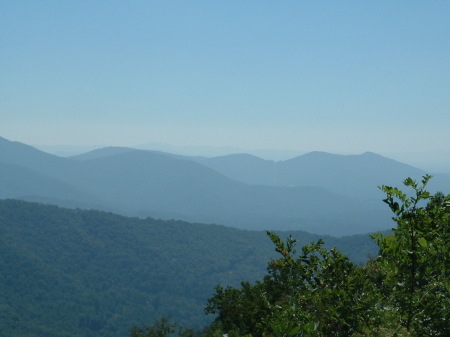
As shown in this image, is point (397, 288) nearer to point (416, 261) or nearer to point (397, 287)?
point (397, 287)

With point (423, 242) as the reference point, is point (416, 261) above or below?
below

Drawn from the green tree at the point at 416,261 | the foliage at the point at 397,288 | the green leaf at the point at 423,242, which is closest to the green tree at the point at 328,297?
the foliage at the point at 397,288

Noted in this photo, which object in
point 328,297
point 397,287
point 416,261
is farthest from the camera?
point 328,297

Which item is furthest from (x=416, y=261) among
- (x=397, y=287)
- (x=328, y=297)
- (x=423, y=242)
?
(x=328, y=297)

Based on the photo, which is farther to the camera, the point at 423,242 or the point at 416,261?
the point at 416,261

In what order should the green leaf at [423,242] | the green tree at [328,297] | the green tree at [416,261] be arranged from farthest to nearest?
1. the green tree at [328,297]
2. the green tree at [416,261]
3. the green leaf at [423,242]

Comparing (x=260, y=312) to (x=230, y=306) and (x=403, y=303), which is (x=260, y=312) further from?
(x=403, y=303)

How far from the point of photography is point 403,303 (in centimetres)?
915

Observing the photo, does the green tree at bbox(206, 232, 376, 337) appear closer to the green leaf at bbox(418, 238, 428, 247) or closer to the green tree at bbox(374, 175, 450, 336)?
the green tree at bbox(374, 175, 450, 336)

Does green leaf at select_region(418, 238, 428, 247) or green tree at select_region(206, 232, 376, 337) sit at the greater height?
green leaf at select_region(418, 238, 428, 247)

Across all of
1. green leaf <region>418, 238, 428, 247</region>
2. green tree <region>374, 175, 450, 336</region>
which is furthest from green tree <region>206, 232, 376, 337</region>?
green leaf <region>418, 238, 428, 247</region>

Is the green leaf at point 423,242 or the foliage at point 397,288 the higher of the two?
the green leaf at point 423,242

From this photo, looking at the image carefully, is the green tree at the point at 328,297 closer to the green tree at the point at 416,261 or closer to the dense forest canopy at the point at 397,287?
the dense forest canopy at the point at 397,287

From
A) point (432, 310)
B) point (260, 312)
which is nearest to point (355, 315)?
point (432, 310)
